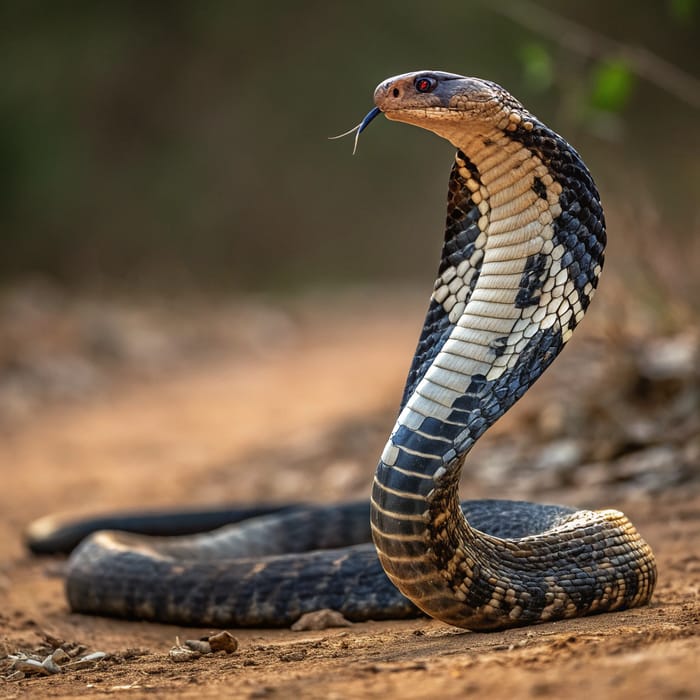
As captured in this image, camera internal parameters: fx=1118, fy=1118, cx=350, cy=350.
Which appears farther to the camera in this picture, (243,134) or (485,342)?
(243,134)

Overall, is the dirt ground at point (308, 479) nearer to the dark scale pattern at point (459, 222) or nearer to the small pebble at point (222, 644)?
the small pebble at point (222, 644)

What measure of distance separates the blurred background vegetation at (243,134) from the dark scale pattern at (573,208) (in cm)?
1461

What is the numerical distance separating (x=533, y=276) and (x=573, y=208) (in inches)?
8.9

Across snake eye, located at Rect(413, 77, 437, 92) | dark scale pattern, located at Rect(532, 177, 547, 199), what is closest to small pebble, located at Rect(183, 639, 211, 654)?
dark scale pattern, located at Rect(532, 177, 547, 199)

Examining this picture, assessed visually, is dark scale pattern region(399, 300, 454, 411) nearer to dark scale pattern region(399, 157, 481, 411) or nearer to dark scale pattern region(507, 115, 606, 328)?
dark scale pattern region(399, 157, 481, 411)

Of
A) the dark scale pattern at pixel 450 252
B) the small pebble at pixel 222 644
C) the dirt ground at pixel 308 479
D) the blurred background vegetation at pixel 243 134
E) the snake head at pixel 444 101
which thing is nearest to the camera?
the dirt ground at pixel 308 479

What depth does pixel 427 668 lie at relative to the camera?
9.30 feet

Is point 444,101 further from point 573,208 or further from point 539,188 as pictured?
point 573,208

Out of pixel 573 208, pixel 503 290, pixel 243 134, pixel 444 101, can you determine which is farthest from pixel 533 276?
pixel 243 134

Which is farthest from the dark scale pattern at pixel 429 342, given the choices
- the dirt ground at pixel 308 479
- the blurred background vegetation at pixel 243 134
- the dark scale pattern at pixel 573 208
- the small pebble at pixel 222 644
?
the blurred background vegetation at pixel 243 134

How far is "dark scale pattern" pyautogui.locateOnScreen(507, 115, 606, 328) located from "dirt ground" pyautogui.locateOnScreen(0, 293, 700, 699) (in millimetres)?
1041

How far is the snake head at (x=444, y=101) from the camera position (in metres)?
3.14

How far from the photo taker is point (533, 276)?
128 inches

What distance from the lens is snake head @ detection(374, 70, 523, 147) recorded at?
3.14m
